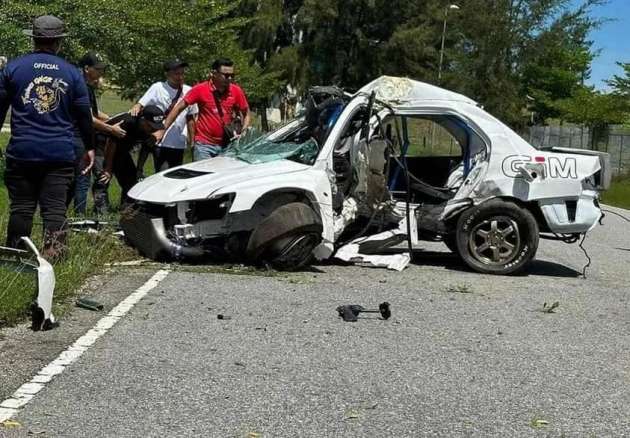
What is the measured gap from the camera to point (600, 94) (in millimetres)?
46375

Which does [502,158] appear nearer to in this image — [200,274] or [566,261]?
[566,261]

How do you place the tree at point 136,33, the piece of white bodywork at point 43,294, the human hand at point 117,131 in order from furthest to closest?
the tree at point 136,33 → the human hand at point 117,131 → the piece of white bodywork at point 43,294

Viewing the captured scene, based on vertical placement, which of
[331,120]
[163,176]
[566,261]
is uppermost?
[331,120]

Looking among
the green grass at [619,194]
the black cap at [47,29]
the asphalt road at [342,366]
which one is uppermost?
the black cap at [47,29]

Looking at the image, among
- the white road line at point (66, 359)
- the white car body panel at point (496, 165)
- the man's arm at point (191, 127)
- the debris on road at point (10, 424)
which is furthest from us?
the man's arm at point (191, 127)

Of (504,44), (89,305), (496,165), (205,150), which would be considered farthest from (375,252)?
(504,44)

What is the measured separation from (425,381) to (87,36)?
1548cm

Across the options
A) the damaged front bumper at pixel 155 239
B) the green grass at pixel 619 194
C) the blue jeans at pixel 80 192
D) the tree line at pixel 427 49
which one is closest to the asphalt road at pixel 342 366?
the damaged front bumper at pixel 155 239

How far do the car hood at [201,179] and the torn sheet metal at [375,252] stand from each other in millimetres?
1026

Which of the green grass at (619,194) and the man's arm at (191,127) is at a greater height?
the man's arm at (191,127)

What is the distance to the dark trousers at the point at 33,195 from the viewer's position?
279 inches

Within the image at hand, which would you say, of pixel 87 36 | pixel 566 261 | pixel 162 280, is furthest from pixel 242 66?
pixel 162 280

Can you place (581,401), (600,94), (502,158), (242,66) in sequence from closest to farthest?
(581,401)
(502,158)
(242,66)
(600,94)

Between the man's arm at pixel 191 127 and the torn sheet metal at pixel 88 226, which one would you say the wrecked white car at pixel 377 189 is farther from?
the man's arm at pixel 191 127
